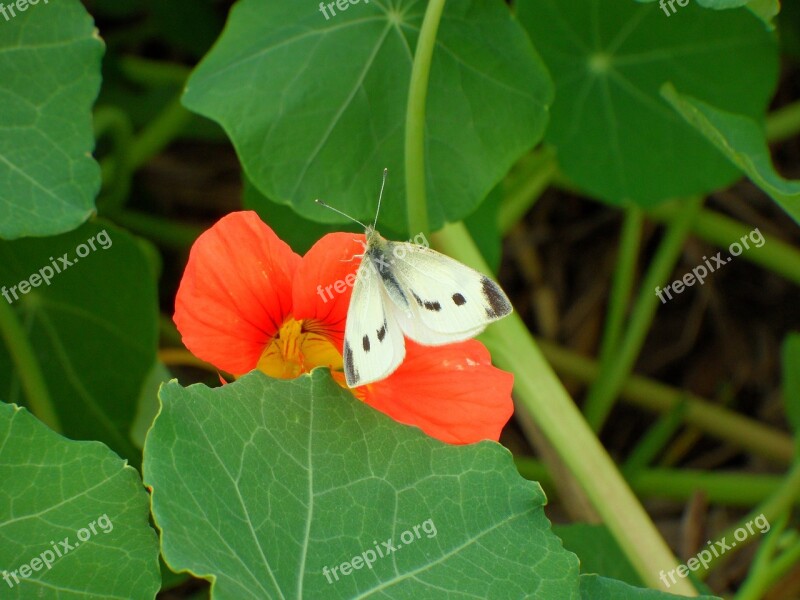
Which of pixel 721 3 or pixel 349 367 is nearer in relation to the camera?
pixel 349 367

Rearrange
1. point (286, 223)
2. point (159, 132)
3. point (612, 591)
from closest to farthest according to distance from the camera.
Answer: point (612, 591) → point (286, 223) → point (159, 132)

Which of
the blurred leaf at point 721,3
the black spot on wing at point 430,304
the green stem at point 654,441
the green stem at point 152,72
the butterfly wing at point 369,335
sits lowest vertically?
the green stem at point 654,441

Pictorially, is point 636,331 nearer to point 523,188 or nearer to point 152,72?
point 523,188

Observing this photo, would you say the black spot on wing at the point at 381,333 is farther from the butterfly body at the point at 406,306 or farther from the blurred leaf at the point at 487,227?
the blurred leaf at the point at 487,227

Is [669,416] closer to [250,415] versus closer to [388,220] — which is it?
[388,220]

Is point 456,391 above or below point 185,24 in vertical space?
above

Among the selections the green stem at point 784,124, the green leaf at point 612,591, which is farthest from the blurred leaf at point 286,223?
the green stem at point 784,124

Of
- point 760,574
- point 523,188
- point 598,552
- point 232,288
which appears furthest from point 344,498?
point 523,188

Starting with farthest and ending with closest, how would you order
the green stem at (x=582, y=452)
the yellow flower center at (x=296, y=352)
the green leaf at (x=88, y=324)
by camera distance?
1. the green leaf at (x=88, y=324)
2. the green stem at (x=582, y=452)
3. the yellow flower center at (x=296, y=352)
